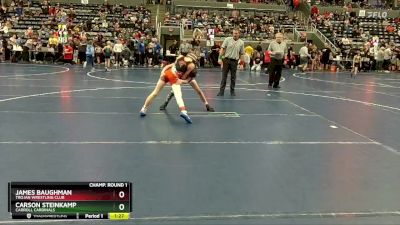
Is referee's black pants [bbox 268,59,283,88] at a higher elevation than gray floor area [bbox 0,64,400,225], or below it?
higher

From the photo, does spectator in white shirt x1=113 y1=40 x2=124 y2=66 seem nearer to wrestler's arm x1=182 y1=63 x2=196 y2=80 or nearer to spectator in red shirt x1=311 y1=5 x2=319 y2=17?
wrestler's arm x1=182 y1=63 x2=196 y2=80

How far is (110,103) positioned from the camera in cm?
1045

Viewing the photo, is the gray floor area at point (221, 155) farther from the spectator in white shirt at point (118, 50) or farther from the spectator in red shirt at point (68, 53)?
the spectator in red shirt at point (68, 53)

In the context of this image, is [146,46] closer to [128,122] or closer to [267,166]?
[128,122]

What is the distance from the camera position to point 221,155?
6137mm

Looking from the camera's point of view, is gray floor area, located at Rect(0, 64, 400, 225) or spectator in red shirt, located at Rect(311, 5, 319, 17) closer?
gray floor area, located at Rect(0, 64, 400, 225)

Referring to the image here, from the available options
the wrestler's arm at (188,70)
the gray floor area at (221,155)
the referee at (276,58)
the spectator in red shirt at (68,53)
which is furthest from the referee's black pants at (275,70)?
the spectator in red shirt at (68,53)

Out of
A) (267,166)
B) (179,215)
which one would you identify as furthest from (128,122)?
(179,215)
